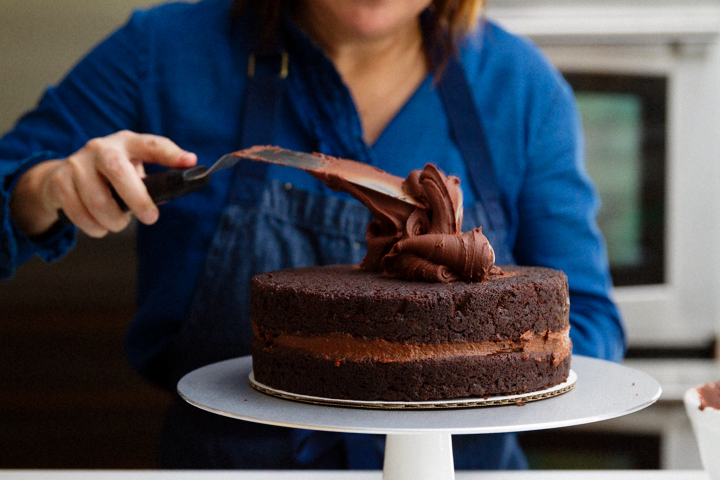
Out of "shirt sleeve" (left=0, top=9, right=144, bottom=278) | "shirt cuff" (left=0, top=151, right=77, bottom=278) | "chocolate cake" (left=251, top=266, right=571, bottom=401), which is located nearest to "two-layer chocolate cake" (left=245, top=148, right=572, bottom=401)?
"chocolate cake" (left=251, top=266, right=571, bottom=401)

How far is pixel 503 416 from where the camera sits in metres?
0.74

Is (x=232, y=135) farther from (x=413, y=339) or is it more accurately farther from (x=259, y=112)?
(x=413, y=339)

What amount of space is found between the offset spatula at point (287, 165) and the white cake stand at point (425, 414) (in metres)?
0.25

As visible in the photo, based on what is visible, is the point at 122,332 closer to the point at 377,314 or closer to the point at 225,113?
the point at 225,113

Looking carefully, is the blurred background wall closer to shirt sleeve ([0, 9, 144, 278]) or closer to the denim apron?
shirt sleeve ([0, 9, 144, 278])

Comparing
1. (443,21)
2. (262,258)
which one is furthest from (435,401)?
(443,21)

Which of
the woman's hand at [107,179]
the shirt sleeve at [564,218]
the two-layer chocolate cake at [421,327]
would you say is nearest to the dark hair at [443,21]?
the shirt sleeve at [564,218]

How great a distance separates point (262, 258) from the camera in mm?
1252

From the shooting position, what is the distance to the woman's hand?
956 mm

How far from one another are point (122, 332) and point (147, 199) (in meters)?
1.65

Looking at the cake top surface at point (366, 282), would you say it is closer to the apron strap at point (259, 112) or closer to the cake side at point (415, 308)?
the cake side at point (415, 308)

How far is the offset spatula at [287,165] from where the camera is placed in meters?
0.93

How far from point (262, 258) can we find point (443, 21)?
1.88 feet

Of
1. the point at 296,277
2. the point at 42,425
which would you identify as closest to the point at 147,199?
the point at 296,277
